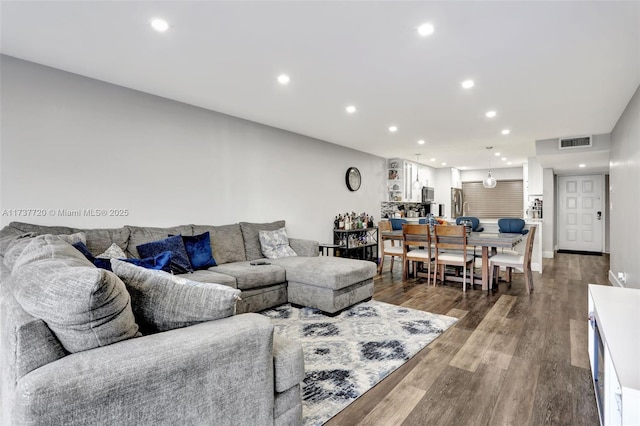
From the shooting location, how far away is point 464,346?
2828 mm

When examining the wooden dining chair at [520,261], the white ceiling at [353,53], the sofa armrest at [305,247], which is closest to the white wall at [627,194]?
the white ceiling at [353,53]

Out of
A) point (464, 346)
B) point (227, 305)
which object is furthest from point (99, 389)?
point (464, 346)

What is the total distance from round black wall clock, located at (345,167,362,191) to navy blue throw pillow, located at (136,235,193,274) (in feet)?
13.1

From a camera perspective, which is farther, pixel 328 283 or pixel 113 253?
pixel 328 283

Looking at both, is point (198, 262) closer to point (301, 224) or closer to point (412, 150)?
point (301, 224)

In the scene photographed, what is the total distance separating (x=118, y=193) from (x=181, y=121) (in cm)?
117

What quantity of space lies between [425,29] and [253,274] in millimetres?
2760

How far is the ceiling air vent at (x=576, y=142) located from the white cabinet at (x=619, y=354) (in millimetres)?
4737

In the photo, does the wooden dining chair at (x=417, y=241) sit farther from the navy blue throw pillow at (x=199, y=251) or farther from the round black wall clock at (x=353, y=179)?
the navy blue throw pillow at (x=199, y=251)

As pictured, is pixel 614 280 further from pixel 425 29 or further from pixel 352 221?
pixel 425 29

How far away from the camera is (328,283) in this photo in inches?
139

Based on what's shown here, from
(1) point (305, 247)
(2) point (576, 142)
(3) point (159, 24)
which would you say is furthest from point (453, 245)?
(3) point (159, 24)

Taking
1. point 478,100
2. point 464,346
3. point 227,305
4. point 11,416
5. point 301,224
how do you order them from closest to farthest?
point 11,416, point 227,305, point 464,346, point 478,100, point 301,224

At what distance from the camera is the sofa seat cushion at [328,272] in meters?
3.55
